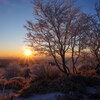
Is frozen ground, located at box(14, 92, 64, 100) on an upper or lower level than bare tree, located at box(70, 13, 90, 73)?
lower

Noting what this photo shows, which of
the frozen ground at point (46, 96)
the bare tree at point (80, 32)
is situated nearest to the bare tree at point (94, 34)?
the bare tree at point (80, 32)

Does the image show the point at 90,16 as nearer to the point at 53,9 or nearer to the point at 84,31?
the point at 84,31

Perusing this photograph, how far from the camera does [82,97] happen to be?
6.83 metres

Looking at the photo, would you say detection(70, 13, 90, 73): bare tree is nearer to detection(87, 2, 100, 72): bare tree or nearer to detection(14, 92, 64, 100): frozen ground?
detection(87, 2, 100, 72): bare tree

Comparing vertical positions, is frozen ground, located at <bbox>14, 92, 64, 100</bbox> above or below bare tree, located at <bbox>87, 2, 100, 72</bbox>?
below

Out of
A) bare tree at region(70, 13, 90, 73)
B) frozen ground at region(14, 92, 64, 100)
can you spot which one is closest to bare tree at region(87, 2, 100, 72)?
bare tree at region(70, 13, 90, 73)

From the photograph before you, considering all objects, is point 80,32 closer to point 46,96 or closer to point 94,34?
point 94,34

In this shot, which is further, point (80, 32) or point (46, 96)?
point (80, 32)

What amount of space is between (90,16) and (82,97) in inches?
291

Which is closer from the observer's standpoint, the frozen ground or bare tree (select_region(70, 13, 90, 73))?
the frozen ground

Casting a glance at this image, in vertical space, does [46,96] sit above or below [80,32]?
below

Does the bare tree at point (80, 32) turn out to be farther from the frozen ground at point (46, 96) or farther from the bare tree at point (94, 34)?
the frozen ground at point (46, 96)

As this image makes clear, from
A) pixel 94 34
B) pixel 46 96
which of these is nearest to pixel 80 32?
pixel 94 34

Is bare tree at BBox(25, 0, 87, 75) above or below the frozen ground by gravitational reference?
above
